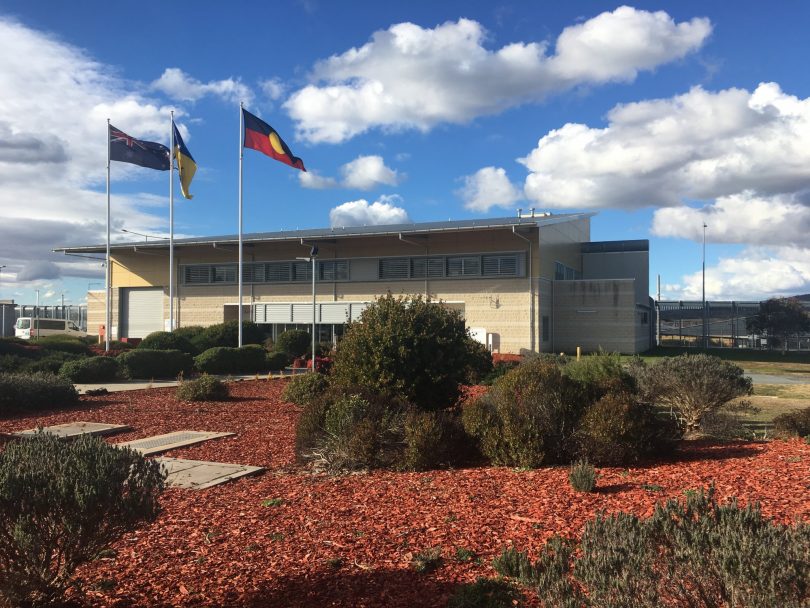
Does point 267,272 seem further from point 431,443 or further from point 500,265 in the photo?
A: point 431,443

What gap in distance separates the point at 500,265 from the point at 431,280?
4.18 metres

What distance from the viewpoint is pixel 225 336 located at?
3431cm

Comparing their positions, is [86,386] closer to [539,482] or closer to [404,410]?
[404,410]

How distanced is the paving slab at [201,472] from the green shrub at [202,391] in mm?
6652

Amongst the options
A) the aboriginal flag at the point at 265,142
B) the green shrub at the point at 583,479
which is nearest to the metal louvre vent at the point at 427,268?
the aboriginal flag at the point at 265,142

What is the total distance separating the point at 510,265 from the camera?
115 feet

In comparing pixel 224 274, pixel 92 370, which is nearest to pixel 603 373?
pixel 92 370

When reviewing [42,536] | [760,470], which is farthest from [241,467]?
[760,470]

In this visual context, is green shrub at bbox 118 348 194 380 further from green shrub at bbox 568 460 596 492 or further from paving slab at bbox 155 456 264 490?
green shrub at bbox 568 460 596 492

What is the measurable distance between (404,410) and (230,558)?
417cm

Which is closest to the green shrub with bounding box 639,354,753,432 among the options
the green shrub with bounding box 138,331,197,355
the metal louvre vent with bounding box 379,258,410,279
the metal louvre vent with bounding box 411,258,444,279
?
the green shrub with bounding box 138,331,197,355

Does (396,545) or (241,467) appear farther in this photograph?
(241,467)

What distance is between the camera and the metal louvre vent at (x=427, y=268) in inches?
1448

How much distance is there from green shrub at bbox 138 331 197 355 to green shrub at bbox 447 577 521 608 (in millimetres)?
27682
